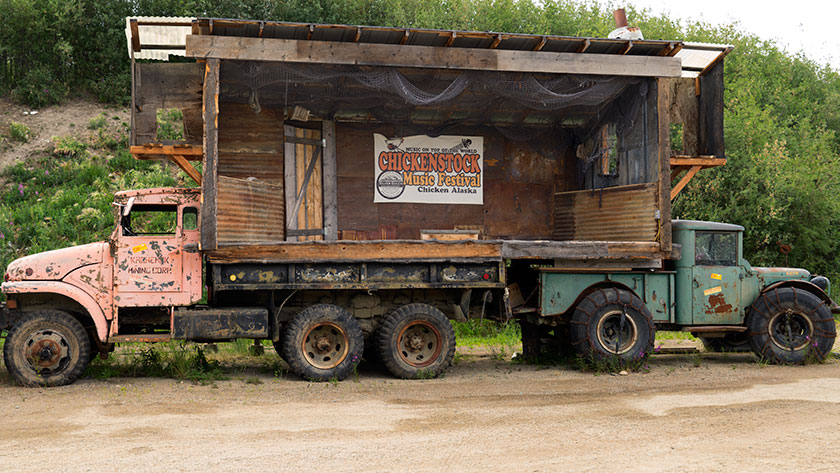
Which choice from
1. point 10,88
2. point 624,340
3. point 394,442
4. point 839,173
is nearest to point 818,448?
point 394,442

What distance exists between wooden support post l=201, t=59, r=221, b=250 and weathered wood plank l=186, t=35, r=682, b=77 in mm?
295

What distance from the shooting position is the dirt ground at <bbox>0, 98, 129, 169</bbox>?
70.1 ft

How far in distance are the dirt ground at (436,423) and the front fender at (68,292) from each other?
0.74 metres

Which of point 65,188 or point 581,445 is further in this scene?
point 65,188

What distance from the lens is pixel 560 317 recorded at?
11.8m

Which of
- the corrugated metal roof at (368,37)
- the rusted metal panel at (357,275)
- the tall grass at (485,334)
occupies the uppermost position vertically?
the corrugated metal roof at (368,37)

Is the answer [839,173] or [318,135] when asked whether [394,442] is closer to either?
[318,135]

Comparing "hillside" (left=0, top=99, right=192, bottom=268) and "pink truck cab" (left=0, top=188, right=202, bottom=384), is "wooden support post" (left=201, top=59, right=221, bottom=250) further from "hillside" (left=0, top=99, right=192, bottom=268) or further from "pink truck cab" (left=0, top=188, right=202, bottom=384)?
"hillside" (left=0, top=99, right=192, bottom=268)

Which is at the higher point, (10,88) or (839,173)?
(10,88)

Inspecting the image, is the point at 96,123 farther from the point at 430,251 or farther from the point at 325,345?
the point at 430,251

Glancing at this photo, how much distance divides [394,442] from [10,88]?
858 inches

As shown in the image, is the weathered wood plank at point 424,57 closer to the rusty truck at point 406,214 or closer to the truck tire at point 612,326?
the rusty truck at point 406,214

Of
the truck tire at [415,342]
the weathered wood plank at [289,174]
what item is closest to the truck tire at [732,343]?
the truck tire at [415,342]

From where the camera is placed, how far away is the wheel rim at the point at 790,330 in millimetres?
12078
